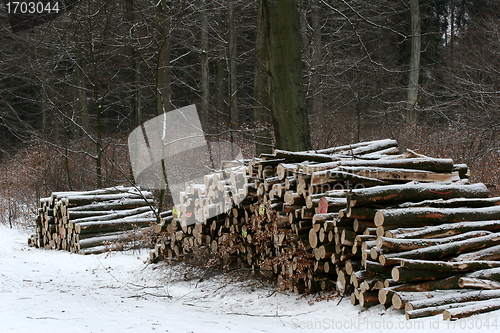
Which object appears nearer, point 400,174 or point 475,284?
point 475,284

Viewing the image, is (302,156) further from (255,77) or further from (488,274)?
(255,77)

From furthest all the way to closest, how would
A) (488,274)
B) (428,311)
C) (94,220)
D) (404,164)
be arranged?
(94,220) → (404,164) → (488,274) → (428,311)

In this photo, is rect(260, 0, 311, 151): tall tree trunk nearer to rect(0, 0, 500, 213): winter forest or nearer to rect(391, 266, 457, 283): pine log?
rect(0, 0, 500, 213): winter forest

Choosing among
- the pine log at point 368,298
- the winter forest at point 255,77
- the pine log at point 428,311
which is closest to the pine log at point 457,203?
the pine log at point 368,298

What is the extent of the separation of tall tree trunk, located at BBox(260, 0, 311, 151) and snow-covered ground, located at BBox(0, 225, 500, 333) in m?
3.31

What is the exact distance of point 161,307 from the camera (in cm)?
624

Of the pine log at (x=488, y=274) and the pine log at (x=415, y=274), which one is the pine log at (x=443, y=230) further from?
the pine log at (x=488, y=274)

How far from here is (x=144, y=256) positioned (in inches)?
400

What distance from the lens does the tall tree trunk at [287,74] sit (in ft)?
29.6

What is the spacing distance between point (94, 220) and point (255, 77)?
5.89m

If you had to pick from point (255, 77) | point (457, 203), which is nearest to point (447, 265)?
point (457, 203)

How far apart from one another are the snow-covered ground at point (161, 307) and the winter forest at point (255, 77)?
2.84 meters

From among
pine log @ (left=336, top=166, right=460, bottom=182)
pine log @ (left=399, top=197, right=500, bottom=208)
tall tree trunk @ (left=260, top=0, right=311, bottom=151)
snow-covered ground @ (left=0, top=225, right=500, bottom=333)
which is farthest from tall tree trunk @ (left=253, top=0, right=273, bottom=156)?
pine log @ (left=399, top=197, right=500, bottom=208)

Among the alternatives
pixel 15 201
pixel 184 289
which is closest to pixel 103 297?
pixel 184 289
